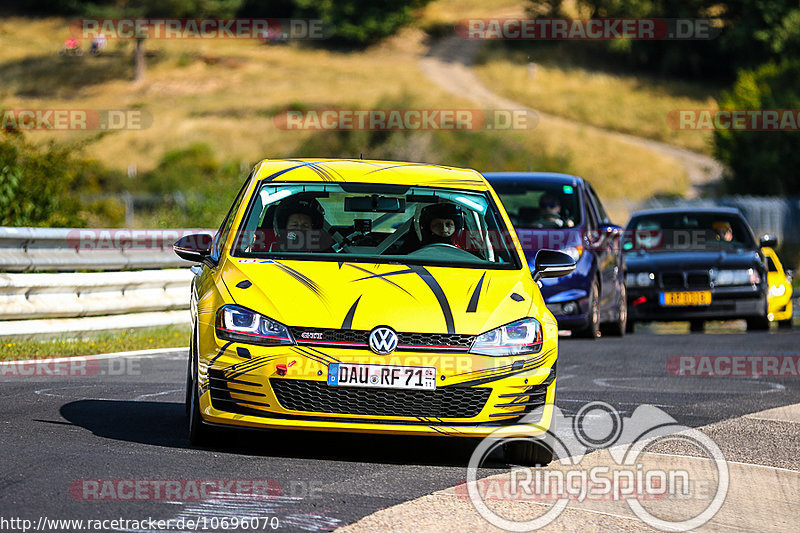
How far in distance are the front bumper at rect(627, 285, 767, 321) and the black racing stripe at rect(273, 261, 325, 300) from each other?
10252mm

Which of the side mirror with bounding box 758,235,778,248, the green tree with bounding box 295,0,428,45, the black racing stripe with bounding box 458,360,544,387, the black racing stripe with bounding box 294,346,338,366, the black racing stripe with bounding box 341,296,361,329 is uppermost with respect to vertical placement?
the green tree with bounding box 295,0,428,45

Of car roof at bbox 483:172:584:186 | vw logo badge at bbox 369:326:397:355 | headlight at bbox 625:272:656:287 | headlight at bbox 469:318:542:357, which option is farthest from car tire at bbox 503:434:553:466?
headlight at bbox 625:272:656:287

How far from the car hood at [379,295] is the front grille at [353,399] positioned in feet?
0.99

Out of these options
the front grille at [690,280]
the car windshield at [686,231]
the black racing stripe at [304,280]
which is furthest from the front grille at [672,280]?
the black racing stripe at [304,280]

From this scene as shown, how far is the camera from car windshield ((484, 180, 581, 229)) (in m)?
14.9

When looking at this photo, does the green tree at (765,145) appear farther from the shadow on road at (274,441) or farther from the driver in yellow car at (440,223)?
the shadow on road at (274,441)

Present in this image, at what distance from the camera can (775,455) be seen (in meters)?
7.62

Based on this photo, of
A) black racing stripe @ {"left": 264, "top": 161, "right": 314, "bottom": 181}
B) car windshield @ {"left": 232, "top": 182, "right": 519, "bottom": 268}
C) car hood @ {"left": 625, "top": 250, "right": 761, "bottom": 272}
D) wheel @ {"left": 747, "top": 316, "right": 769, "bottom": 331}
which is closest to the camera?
car windshield @ {"left": 232, "top": 182, "right": 519, "bottom": 268}

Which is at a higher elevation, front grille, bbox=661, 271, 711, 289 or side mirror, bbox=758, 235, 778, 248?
side mirror, bbox=758, 235, 778, 248

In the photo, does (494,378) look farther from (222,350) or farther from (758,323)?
(758,323)

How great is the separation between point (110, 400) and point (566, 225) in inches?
277

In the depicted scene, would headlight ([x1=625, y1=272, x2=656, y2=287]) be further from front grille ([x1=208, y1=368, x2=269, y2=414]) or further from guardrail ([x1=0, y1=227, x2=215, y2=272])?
front grille ([x1=208, y1=368, x2=269, y2=414])

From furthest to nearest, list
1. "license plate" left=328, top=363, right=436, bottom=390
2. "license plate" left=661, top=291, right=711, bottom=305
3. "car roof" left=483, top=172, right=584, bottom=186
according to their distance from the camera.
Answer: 1. "license plate" left=661, top=291, right=711, bottom=305
2. "car roof" left=483, top=172, right=584, bottom=186
3. "license plate" left=328, top=363, right=436, bottom=390

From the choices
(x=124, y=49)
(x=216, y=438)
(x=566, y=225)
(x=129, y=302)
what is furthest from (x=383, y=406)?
(x=124, y=49)
